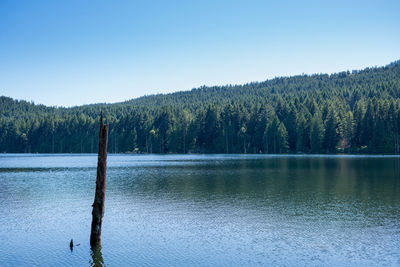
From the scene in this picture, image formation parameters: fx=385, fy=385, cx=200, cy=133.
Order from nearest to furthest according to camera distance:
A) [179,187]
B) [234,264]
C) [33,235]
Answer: [234,264] → [33,235] → [179,187]

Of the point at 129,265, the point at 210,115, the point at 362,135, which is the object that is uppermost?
the point at 210,115

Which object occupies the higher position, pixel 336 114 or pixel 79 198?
pixel 336 114

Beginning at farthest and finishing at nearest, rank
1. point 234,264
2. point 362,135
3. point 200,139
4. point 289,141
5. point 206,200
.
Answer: point 200,139 → point 289,141 → point 362,135 → point 206,200 → point 234,264

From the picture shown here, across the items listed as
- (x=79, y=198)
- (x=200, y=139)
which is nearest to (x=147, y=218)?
(x=79, y=198)

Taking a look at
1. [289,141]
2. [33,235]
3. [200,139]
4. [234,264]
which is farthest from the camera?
[200,139]

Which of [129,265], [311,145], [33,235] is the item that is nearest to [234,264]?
[129,265]

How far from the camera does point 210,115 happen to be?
189 m

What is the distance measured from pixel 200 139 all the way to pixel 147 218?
15975cm

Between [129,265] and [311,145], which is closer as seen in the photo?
[129,265]

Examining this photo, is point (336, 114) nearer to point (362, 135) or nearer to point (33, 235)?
point (362, 135)

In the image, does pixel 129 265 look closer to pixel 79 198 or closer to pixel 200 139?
pixel 79 198

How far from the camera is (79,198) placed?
3906cm

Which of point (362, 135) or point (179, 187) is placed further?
point (362, 135)

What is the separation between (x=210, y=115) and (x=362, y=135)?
233 ft
